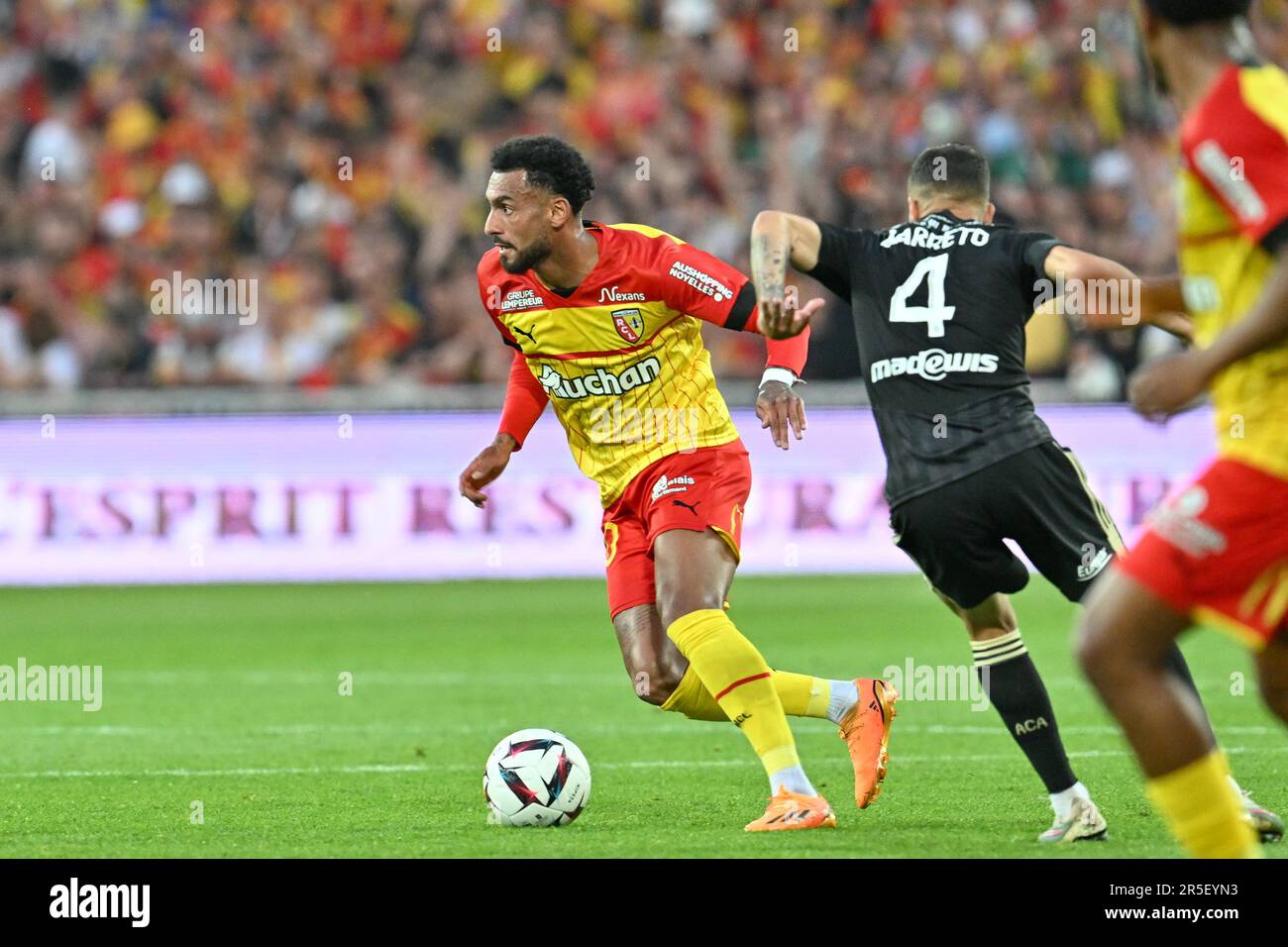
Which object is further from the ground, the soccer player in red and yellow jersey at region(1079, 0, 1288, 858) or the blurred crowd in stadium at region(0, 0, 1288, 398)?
the blurred crowd in stadium at region(0, 0, 1288, 398)

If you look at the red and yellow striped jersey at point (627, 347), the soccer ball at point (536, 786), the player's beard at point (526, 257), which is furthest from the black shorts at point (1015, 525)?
the player's beard at point (526, 257)

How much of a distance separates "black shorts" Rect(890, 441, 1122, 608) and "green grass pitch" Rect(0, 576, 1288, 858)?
0.86m

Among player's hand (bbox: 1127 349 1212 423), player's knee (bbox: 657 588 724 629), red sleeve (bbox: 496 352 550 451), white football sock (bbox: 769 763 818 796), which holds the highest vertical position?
player's hand (bbox: 1127 349 1212 423)

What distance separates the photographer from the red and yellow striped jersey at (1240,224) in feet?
13.7

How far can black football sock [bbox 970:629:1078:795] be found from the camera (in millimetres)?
6422

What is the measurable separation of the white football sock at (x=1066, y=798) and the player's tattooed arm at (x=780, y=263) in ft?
5.69

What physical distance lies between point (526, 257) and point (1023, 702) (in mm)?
2434

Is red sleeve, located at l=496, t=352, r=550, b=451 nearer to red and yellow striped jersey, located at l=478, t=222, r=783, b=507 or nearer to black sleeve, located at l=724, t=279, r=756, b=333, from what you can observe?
red and yellow striped jersey, located at l=478, t=222, r=783, b=507

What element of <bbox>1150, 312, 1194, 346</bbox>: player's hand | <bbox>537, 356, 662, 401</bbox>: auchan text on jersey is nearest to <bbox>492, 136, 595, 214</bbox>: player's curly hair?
<bbox>537, 356, 662, 401</bbox>: auchan text on jersey

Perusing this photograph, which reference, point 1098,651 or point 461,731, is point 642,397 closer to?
point 461,731

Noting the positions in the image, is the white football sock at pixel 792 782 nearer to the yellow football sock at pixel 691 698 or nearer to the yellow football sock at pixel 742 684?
the yellow football sock at pixel 742 684

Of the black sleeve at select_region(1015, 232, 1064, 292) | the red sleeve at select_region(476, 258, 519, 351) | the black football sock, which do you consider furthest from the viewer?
the red sleeve at select_region(476, 258, 519, 351)

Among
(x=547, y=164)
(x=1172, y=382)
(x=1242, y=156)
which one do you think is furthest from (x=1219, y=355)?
(x=547, y=164)

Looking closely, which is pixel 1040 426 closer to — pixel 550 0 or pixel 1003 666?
pixel 1003 666
